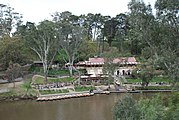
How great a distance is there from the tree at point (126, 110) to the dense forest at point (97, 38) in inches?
84.3

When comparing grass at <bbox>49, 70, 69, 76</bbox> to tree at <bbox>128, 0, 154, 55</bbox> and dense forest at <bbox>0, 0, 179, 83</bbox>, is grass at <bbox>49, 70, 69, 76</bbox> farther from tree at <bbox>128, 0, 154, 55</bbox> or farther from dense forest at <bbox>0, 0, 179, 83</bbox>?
tree at <bbox>128, 0, 154, 55</bbox>

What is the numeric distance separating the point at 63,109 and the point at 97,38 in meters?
33.0

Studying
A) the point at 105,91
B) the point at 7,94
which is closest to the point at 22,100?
the point at 7,94

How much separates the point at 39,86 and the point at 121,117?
74.3 ft

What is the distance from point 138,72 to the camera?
125 feet

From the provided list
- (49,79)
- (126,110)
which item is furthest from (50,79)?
(126,110)

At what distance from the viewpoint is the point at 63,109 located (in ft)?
89.5

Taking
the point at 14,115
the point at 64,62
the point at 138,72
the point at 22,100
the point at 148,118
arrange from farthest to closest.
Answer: the point at 64,62 → the point at 138,72 → the point at 22,100 → the point at 14,115 → the point at 148,118

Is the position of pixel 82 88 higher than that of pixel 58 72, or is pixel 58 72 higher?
pixel 58 72

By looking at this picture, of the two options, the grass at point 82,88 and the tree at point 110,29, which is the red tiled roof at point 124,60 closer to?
the grass at point 82,88

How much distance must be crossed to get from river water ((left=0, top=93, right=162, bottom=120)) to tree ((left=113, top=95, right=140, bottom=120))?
7.58m

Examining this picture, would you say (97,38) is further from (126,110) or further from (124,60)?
(126,110)

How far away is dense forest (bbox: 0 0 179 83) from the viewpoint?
45.9 ft

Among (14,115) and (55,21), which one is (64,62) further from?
(14,115)
